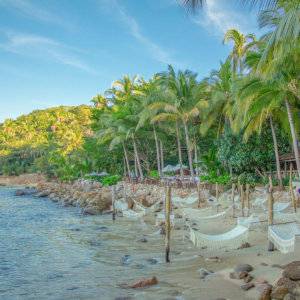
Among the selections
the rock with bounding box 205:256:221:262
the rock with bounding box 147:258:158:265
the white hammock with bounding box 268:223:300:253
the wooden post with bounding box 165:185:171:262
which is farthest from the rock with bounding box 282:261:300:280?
Result: the rock with bounding box 147:258:158:265

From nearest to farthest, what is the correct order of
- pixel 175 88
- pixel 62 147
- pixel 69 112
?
1. pixel 175 88
2. pixel 62 147
3. pixel 69 112

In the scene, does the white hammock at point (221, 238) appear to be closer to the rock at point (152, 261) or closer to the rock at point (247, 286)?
the rock at point (152, 261)

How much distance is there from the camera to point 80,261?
1044 cm

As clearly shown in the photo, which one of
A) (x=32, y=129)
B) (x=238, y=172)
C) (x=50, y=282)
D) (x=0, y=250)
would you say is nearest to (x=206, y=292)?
(x=50, y=282)

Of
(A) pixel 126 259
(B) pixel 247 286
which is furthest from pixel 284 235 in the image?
(A) pixel 126 259

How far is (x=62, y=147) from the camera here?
53.2m

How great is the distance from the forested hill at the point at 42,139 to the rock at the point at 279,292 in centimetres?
4391

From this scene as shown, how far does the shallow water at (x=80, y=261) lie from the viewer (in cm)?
770

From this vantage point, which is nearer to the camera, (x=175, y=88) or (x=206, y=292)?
(x=206, y=292)

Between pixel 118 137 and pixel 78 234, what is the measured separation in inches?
660

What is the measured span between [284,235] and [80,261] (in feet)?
17.7

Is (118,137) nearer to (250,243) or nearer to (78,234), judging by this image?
(78,234)

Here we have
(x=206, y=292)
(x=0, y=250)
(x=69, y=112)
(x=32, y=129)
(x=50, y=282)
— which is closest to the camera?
(x=206, y=292)

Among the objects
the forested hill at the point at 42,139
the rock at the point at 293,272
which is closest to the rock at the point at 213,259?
the rock at the point at 293,272
